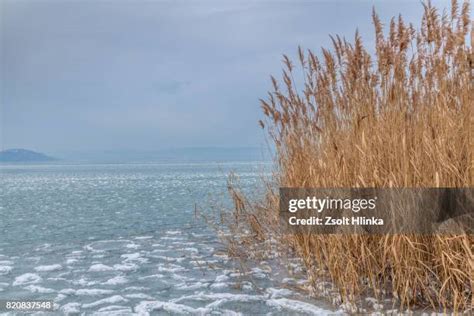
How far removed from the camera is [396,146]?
3238mm

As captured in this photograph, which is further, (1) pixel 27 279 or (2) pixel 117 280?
(1) pixel 27 279

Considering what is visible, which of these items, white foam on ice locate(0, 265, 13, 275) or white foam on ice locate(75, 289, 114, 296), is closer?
white foam on ice locate(75, 289, 114, 296)

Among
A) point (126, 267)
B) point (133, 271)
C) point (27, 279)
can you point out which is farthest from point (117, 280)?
point (27, 279)

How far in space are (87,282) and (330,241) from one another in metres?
2.47

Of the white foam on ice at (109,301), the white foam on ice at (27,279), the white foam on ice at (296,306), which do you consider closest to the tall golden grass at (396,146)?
the white foam on ice at (296,306)

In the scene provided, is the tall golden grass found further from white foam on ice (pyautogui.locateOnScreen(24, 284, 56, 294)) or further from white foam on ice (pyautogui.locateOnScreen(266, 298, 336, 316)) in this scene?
white foam on ice (pyautogui.locateOnScreen(24, 284, 56, 294))

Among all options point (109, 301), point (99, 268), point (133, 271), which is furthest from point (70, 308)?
point (99, 268)

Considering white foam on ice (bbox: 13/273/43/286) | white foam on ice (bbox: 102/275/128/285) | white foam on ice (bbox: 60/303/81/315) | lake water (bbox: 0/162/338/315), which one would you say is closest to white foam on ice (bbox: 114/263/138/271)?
lake water (bbox: 0/162/338/315)

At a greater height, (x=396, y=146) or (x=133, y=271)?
(x=396, y=146)

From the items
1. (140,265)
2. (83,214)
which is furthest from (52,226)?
(140,265)

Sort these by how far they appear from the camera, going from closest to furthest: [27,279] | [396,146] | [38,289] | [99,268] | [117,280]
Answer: [396,146] < [38,289] < [117,280] < [27,279] < [99,268]

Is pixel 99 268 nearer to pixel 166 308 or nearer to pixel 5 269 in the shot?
pixel 5 269

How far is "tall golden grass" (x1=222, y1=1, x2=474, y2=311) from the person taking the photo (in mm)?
3068

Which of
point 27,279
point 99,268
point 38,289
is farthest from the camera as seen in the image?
point 99,268
